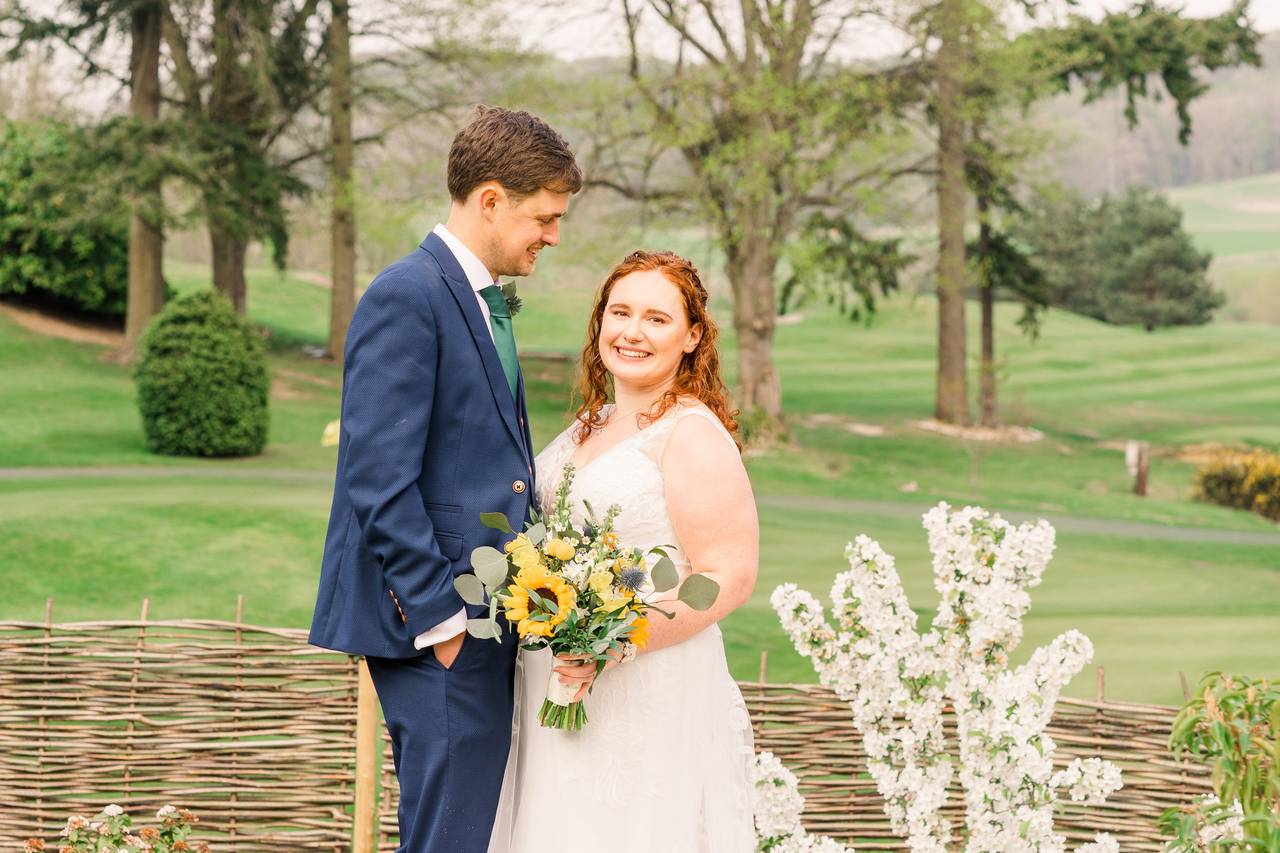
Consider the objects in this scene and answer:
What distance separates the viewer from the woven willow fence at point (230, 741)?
500 cm

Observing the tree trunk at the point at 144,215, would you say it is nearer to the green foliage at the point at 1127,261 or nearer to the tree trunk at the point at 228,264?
the tree trunk at the point at 228,264

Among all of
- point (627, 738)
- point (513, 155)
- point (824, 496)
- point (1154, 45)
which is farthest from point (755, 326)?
point (513, 155)

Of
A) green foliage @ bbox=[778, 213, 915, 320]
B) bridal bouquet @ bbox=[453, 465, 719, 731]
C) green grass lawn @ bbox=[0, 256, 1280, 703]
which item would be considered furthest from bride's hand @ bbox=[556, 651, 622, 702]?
green foliage @ bbox=[778, 213, 915, 320]

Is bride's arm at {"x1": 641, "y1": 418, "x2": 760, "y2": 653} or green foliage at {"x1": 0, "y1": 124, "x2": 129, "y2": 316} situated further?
green foliage at {"x1": 0, "y1": 124, "x2": 129, "y2": 316}

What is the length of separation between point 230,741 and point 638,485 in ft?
8.67

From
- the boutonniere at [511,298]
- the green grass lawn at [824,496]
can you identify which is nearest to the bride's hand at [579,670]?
the boutonniere at [511,298]

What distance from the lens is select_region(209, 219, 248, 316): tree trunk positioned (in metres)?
28.2

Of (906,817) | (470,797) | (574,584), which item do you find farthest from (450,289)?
(906,817)

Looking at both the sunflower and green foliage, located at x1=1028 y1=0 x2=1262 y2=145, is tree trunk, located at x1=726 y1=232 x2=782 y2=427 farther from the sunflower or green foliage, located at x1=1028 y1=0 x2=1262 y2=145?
the sunflower

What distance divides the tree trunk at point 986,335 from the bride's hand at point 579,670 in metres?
23.7

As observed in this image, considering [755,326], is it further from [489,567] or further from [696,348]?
[489,567]

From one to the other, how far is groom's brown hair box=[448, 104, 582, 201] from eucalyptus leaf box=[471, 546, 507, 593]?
808 millimetres

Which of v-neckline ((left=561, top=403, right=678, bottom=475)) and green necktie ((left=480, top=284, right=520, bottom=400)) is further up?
green necktie ((left=480, top=284, right=520, bottom=400))

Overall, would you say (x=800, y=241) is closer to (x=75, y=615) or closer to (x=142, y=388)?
(x=142, y=388)
